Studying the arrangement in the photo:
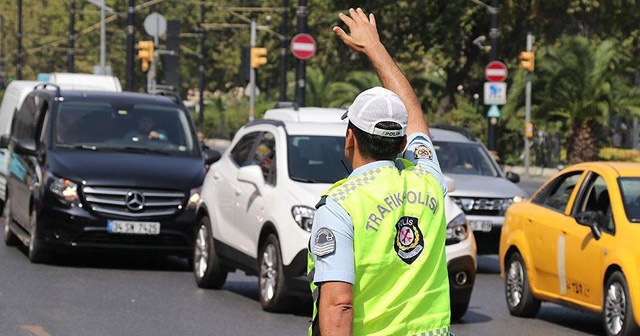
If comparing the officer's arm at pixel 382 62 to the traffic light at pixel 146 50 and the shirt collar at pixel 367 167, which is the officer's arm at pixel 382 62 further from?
the traffic light at pixel 146 50

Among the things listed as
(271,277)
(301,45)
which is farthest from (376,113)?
(301,45)

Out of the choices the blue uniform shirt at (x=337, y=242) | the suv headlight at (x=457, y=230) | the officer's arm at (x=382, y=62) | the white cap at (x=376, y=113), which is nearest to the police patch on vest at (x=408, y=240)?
the blue uniform shirt at (x=337, y=242)

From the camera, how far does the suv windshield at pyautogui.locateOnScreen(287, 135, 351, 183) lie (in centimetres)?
1402

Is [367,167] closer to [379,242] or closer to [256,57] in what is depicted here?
[379,242]

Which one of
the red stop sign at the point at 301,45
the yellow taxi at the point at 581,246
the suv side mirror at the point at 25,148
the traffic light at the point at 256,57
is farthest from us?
the traffic light at the point at 256,57

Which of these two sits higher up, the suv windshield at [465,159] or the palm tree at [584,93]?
the suv windshield at [465,159]

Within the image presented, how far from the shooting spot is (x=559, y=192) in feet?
45.5

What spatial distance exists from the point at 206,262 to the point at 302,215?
89.5 inches

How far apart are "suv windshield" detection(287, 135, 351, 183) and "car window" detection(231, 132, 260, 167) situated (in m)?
0.78

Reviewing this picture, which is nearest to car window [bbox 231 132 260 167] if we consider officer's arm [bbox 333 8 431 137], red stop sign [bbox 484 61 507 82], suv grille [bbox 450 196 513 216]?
suv grille [bbox 450 196 513 216]

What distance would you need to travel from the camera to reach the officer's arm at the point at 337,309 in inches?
175

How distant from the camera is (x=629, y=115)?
4953 cm

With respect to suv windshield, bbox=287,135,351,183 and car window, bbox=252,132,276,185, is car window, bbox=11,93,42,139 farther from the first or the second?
suv windshield, bbox=287,135,351,183

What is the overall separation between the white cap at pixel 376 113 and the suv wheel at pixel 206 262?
34.3 feet
